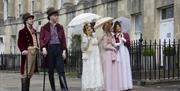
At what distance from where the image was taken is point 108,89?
1297 centimetres

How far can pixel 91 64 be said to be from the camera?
1309 cm

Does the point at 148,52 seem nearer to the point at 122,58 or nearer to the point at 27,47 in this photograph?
the point at 122,58

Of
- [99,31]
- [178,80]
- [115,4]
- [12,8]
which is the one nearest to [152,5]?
[115,4]

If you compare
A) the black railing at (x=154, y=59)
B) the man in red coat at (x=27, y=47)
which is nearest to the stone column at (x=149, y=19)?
the black railing at (x=154, y=59)

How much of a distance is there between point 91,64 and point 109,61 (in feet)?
1.45

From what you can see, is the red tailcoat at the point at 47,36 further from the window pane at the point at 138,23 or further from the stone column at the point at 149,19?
the window pane at the point at 138,23

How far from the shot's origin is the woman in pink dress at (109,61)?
13023 mm

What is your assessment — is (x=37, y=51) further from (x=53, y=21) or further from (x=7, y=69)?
(x=7, y=69)

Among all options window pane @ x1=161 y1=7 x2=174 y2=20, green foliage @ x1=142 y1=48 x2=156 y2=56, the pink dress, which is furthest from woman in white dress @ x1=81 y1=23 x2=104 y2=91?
window pane @ x1=161 y1=7 x2=174 y2=20

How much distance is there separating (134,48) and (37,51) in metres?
6.55

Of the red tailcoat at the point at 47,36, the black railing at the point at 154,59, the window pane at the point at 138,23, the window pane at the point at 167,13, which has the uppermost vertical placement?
the window pane at the point at 167,13

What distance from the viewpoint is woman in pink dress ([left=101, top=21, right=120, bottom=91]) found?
42.7ft

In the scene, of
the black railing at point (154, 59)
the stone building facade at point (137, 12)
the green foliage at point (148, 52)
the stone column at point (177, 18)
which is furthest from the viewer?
the stone building facade at point (137, 12)

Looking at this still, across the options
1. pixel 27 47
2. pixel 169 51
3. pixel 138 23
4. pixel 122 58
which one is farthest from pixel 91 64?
pixel 138 23
